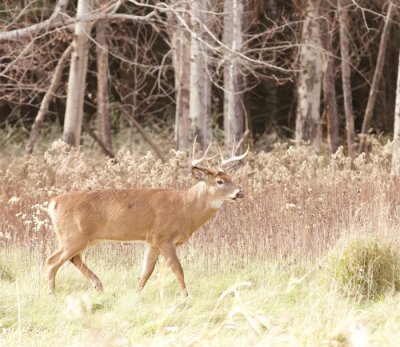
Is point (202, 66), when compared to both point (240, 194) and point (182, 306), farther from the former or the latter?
point (182, 306)

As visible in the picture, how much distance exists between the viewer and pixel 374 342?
6414 millimetres

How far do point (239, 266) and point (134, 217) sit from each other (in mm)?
1238

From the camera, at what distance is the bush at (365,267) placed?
7.98 metres

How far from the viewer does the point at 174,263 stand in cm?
842

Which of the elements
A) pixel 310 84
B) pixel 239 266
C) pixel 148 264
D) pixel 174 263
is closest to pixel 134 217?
pixel 148 264

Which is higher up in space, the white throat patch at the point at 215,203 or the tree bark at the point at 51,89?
the tree bark at the point at 51,89

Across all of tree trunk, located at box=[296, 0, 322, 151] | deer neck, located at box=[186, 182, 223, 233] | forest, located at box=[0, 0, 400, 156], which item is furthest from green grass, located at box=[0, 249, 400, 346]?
tree trunk, located at box=[296, 0, 322, 151]

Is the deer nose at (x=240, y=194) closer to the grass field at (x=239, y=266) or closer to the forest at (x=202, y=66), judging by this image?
the grass field at (x=239, y=266)

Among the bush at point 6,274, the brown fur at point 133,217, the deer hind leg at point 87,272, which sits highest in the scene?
the brown fur at point 133,217

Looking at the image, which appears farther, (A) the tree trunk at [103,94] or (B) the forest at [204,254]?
(A) the tree trunk at [103,94]

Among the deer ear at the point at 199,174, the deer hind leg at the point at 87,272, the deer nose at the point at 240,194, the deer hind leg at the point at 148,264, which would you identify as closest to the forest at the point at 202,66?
the deer ear at the point at 199,174

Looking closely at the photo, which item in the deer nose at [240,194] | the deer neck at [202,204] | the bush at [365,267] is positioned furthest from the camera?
the deer neck at [202,204]

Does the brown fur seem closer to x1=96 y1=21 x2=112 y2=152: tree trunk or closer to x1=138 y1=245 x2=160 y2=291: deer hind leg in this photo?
x1=138 y1=245 x2=160 y2=291: deer hind leg

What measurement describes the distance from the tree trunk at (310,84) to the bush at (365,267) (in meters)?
8.28
